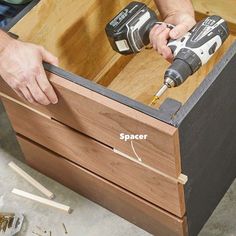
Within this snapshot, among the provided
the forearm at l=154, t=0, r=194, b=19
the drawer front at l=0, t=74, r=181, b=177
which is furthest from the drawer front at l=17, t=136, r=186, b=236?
the forearm at l=154, t=0, r=194, b=19

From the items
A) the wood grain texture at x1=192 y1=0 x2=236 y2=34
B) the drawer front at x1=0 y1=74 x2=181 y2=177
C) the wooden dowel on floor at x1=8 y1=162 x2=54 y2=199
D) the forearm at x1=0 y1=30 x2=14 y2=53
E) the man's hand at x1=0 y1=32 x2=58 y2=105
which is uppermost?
the forearm at x1=0 y1=30 x2=14 y2=53

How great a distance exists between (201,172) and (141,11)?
0.43 metres

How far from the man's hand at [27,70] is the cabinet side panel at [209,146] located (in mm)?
302

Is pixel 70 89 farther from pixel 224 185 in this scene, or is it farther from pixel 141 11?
pixel 224 185

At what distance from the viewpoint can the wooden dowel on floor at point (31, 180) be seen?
1.52 m

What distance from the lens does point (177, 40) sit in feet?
3.90

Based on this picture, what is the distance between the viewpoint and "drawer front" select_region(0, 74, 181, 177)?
99 centimetres

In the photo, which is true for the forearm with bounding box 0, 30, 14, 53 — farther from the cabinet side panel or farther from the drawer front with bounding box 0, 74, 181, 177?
the cabinet side panel

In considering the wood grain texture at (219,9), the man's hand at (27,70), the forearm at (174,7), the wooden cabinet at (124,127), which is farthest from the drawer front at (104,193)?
the wood grain texture at (219,9)

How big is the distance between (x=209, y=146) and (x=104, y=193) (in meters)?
0.36

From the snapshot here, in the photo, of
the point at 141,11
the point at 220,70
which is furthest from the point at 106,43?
the point at 220,70

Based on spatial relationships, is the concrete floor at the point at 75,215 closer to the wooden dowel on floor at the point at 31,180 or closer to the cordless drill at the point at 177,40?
the wooden dowel on floor at the point at 31,180

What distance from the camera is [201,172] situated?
118 cm

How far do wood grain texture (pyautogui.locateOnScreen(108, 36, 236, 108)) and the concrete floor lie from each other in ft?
1.00
